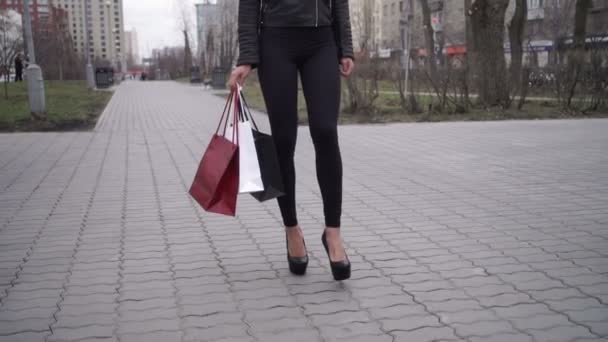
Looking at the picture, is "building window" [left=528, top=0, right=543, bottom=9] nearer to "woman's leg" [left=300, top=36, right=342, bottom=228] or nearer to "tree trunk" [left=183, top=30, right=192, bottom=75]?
"tree trunk" [left=183, top=30, right=192, bottom=75]

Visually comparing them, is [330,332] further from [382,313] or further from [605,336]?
[605,336]

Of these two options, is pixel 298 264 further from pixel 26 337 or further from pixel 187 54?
pixel 187 54

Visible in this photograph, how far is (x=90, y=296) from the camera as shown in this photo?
3125 mm

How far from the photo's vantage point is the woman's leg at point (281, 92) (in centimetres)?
314

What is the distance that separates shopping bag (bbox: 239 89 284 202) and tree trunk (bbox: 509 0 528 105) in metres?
12.5

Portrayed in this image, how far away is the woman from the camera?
3111 millimetres

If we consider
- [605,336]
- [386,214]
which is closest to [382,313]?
[605,336]

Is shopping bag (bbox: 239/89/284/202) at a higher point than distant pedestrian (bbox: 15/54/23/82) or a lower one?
lower

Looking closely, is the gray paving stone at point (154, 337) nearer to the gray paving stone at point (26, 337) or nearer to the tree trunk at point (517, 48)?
the gray paving stone at point (26, 337)

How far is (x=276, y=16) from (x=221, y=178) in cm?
84

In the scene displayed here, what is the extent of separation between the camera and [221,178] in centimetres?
310

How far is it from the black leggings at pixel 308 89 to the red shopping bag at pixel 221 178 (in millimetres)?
238

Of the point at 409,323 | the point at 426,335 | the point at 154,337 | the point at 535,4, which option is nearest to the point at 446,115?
the point at 409,323

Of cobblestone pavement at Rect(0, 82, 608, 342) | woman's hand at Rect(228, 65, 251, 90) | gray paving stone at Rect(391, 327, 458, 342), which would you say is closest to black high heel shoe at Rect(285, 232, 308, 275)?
cobblestone pavement at Rect(0, 82, 608, 342)
